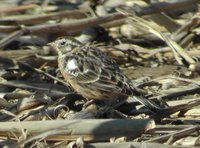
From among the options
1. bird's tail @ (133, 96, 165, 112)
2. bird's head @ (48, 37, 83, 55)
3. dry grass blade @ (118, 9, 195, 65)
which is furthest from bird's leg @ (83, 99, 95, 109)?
dry grass blade @ (118, 9, 195, 65)

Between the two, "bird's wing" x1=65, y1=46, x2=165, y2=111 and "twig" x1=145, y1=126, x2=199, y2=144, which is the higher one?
"bird's wing" x1=65, y1=46, x2=165, y2=111

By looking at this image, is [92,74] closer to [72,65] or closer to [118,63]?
[72,65]

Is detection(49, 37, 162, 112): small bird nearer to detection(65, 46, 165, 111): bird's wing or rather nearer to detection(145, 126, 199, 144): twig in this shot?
detection(65, 46, 165, 111): bird's wing

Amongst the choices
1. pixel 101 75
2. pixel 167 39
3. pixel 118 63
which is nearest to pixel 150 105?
pixel 101 75

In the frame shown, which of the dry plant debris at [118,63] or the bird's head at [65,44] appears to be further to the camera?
the bird's head at [65,44]

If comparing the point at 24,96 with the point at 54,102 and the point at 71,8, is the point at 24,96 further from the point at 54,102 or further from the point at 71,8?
the point at 71,8

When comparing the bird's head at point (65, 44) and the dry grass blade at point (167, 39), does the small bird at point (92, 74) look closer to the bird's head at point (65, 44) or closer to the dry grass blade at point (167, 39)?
the bird's head at point (65, 44)

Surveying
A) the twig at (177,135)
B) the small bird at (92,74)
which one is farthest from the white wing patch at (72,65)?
the twig at (177,135)
